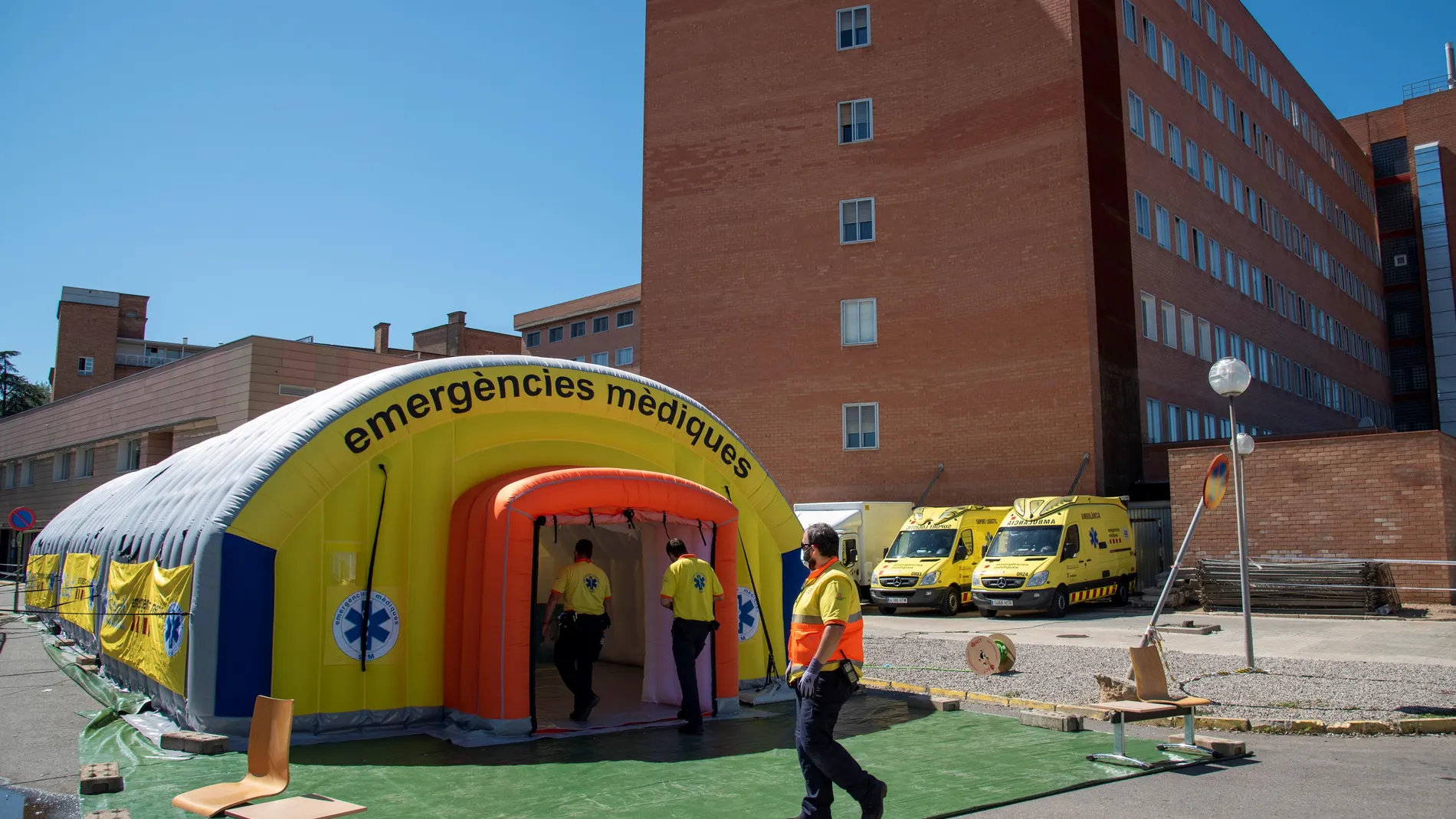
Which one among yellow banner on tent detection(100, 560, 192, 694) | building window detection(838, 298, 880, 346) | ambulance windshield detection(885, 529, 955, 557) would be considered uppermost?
building window detection(838, 298, 880, 346)

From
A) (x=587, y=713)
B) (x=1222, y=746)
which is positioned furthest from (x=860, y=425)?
(x=1222, y=746)

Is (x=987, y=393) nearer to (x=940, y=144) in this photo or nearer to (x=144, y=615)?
(x=940, y=144)

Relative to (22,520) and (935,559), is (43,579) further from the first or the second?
(935,559)

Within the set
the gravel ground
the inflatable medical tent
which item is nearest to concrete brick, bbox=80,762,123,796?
the inflatable medical tent

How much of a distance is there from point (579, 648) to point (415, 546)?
1949 millimetres

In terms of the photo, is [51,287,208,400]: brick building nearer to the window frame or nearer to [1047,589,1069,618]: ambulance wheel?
the window frame

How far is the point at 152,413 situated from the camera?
1442 inches

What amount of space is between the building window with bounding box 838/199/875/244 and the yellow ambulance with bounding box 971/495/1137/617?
10947 millimetres

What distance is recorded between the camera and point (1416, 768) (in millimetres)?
8484

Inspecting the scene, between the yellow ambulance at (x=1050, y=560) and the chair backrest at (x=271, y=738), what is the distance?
18.9m

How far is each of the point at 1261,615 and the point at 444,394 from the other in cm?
1888

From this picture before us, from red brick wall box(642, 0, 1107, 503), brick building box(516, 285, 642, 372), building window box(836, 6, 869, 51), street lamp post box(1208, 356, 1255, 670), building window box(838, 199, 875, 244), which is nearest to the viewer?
street lamp post box(1208, 356, 1255, 670)

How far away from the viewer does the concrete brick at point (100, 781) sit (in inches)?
298

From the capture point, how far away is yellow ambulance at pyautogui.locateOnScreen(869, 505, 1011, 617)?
24844 mm
